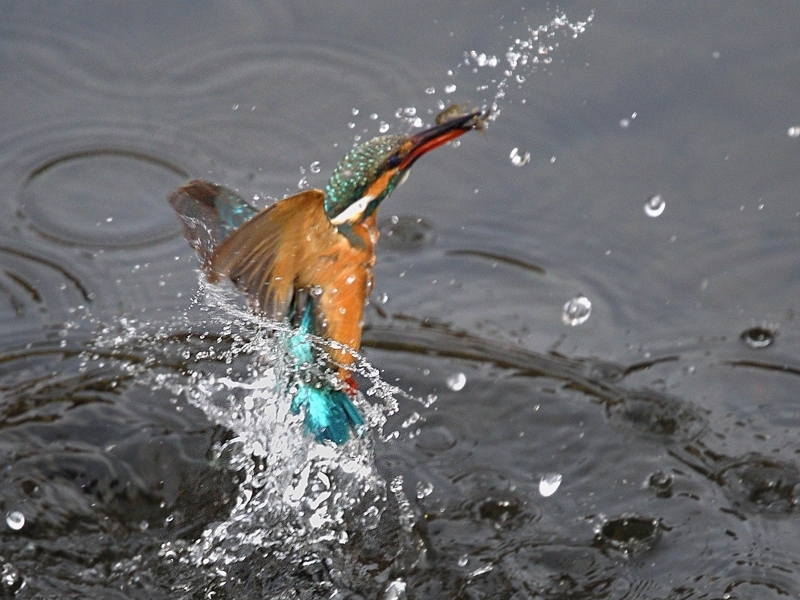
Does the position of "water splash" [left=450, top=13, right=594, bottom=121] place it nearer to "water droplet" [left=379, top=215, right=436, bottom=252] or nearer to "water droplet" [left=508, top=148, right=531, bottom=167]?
"water droplet" [left=508, top=148, right=531, bottom=167]

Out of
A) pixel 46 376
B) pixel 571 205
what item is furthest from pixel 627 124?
pixel 46 376

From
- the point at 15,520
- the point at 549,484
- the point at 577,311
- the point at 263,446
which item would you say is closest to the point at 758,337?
the point at 577,311

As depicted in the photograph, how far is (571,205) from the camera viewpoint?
12.8 ft

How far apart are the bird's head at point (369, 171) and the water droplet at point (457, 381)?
0.70 metres

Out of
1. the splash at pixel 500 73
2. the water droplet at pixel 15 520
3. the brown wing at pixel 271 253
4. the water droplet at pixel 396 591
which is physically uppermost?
the splash at pixel 500 73

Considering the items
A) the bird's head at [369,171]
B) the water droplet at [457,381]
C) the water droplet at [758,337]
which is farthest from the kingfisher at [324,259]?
the water droplet at [758,337]

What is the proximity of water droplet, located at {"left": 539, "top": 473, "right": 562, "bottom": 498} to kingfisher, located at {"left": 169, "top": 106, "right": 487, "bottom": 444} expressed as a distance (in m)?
0.51

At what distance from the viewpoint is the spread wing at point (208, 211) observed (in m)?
3.01

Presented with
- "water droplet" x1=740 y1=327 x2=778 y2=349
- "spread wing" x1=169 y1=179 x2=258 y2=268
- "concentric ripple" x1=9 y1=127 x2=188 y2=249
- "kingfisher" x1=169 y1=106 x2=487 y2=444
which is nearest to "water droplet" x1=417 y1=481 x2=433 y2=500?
"kingfisher" x1=169 y1=106 x2=487 y2=444

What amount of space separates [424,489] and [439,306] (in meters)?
0.74

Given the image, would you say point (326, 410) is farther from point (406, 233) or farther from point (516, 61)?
point (516, 61)

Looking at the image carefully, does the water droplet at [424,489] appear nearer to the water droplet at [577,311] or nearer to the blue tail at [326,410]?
the blue tail at [326,410]

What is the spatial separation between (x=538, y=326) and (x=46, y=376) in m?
1.50

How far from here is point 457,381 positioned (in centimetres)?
343
